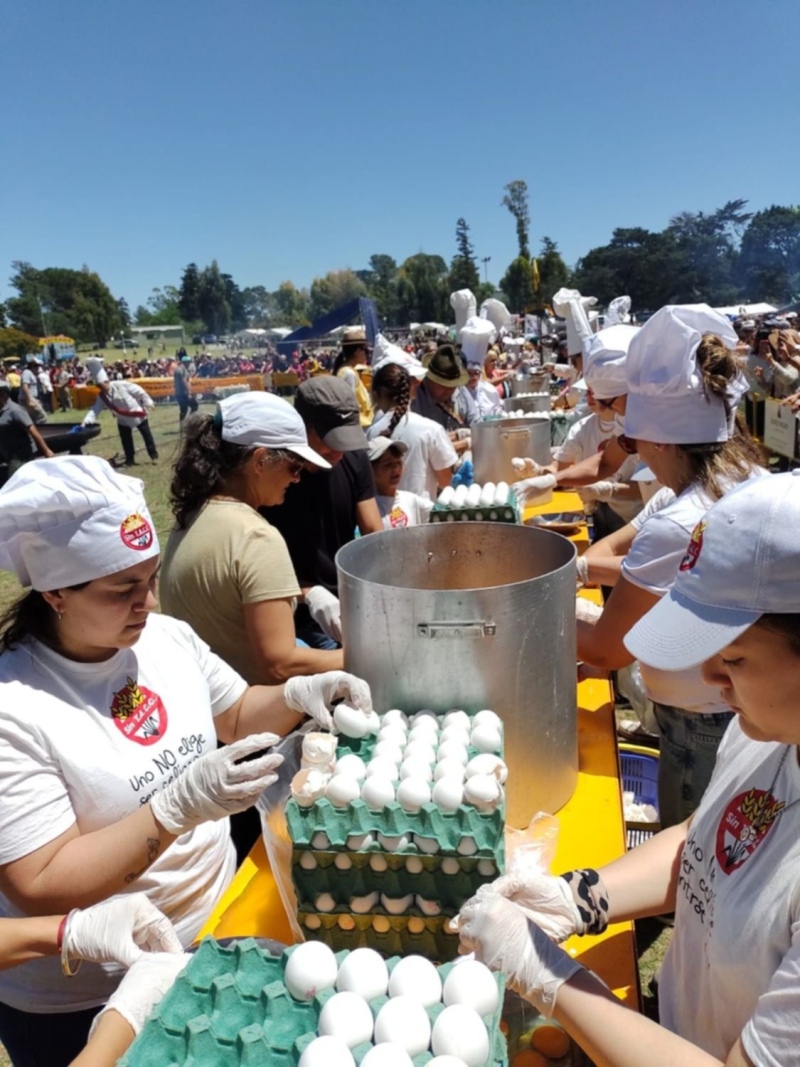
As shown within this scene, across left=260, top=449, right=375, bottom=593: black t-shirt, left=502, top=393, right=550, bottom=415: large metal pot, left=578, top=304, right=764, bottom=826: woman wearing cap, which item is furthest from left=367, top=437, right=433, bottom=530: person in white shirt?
left=502, top=393, right=550, bottom=415: large metal pot

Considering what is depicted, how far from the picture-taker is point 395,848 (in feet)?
3.72

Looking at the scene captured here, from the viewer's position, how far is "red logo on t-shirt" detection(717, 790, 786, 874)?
3.14 feet

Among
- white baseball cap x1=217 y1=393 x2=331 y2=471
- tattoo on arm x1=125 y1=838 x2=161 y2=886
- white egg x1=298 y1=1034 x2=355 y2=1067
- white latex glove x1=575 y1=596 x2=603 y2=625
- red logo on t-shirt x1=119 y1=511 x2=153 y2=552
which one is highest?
white baseball cap x1=217 y1=393 x2=331 y2=471

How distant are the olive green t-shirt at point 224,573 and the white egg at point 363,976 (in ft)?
3.95

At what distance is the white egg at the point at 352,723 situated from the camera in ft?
4.54

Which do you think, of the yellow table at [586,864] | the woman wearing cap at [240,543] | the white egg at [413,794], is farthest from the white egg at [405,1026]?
the woman wearing cap at [240,543]

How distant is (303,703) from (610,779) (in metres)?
0.81

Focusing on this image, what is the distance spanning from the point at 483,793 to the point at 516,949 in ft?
0.72

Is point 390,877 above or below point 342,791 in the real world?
below

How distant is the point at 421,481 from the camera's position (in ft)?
14.1

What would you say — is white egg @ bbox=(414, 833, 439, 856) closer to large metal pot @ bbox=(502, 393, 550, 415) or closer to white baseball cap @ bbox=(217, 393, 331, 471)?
white baseball cap @ bbox=(217, 393, 331, 471)

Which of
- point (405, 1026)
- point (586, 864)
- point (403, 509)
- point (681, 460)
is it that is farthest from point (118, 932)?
point (403, 509)

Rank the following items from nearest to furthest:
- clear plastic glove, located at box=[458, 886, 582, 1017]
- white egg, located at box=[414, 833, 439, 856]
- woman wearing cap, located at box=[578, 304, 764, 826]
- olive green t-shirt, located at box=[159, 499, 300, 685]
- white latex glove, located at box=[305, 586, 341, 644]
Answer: clear plastic glove, located at box=[458, 886, 582, 1017] < white egg, located at box=[414, 833, 439, 856] < woman wearing cap, located at box=[578, 304, 764, 826] < olive green t-shirt, located at box=[159, 499, 300, 685] < white latex glove, located at box=[305, 586, 341, 644]

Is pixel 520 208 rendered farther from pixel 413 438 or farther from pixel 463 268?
pixel 413 438
